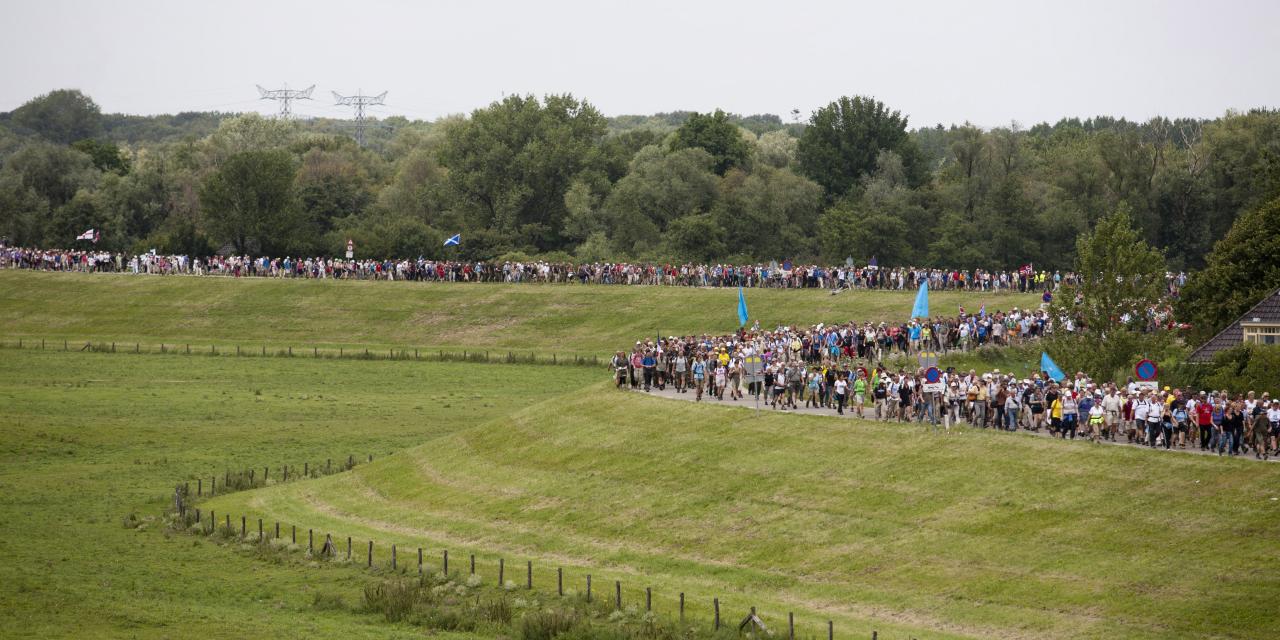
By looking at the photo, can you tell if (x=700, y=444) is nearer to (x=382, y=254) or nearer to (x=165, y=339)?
(x=165, y=339)

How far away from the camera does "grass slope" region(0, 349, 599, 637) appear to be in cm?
4103

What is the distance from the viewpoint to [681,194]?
141875 millimetres

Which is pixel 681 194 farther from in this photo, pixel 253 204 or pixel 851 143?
pixel 253 204

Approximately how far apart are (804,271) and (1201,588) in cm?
7618

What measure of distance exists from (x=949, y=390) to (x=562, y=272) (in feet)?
250

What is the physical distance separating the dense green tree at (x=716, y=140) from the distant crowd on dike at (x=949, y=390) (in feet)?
268

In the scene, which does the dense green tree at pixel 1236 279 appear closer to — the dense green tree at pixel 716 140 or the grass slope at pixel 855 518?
the grass slope at pixel 855 518

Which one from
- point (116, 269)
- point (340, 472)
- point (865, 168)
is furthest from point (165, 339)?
point (865, 168)

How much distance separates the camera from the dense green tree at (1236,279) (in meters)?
71.2

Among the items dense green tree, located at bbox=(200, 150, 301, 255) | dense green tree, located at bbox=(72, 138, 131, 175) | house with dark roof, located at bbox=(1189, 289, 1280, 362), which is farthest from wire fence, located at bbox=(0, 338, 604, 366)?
dense green tree, located at bbox=(72, 138, 131, 175)

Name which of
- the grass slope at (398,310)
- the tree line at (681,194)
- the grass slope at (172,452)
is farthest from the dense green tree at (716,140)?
the grass slope at (172,452)

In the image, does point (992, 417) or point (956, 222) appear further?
point (956, 222)

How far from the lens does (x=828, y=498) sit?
48.2 metres

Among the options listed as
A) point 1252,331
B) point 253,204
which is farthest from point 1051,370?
point 253,204
